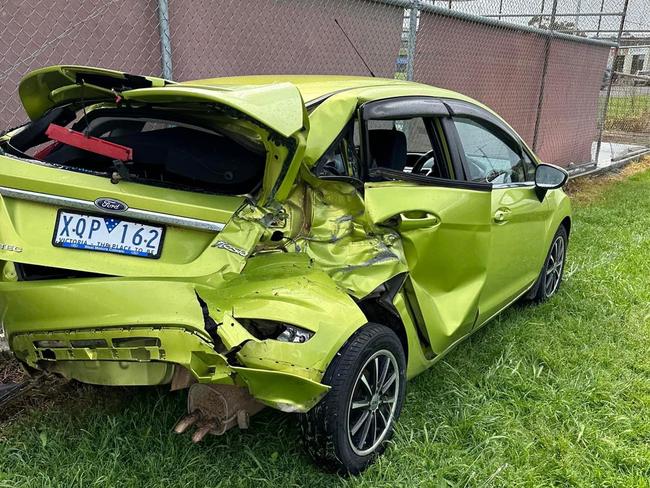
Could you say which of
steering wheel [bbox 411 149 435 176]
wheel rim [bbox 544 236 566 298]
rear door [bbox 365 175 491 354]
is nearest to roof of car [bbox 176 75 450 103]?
rear door [bbox 365 175 491 354]

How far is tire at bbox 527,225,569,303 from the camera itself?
14.7 ft

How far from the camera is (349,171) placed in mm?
2764

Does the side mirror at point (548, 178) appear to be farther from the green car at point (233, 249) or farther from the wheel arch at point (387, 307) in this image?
the wheel arch at point (387, 307)

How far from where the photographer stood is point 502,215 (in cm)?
338

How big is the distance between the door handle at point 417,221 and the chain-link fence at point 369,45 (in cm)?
224

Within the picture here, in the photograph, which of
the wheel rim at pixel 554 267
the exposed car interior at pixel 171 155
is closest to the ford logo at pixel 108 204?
the exposed car interior at pixel 171 155

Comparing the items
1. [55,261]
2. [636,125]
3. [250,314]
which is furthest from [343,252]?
[636,125]

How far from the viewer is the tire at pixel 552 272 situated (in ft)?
14.7

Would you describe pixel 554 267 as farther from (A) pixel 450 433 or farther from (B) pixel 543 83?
(B) pixel 543 83

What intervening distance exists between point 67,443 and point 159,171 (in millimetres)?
1306

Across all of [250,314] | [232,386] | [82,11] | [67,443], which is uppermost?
Answer: [82,11]

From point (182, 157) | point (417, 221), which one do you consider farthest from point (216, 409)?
point (417, 221)

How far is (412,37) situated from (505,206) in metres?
3.01

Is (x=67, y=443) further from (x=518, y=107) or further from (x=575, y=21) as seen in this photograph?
(x=575, y=21)
